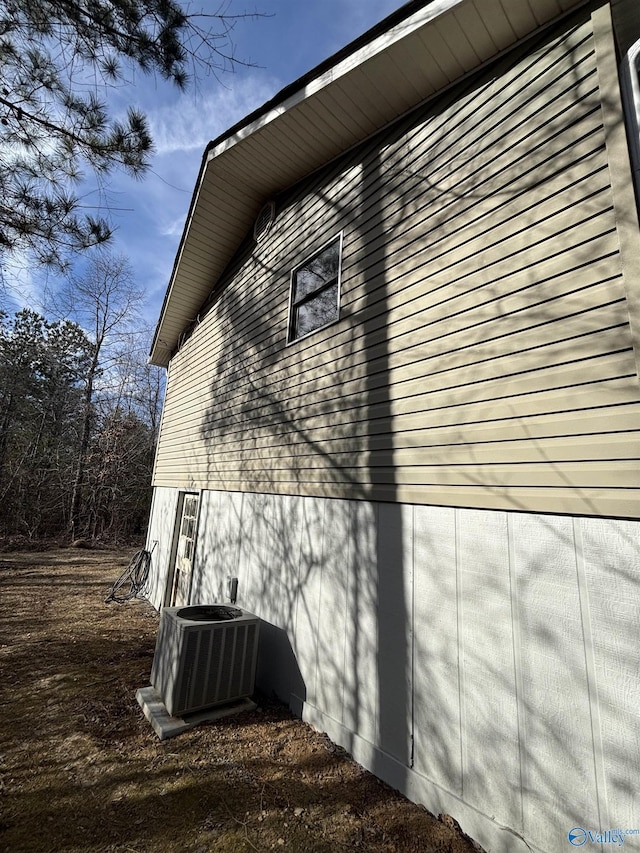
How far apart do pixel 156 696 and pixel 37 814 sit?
4.68ft

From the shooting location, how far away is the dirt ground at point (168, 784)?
7.77 feet

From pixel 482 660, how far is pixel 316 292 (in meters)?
3.87

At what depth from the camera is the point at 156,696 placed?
395cm

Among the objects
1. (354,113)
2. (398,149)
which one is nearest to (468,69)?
(398,149)

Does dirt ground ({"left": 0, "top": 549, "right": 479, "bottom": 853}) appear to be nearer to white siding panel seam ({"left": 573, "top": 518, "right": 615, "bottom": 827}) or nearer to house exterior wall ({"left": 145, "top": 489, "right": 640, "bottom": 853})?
house exterior wall ({"left": 145, "top": 489, "right": 640, "bottom": 853})

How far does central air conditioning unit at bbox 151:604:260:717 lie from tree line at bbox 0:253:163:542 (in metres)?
14.7

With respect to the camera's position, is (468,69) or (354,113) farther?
(354,113)

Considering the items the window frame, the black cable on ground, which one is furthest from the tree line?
the window frame

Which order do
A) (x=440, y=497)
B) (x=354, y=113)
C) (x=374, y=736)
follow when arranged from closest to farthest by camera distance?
(x=440, y=497), (x=374, y=736), (x=354, y=113)

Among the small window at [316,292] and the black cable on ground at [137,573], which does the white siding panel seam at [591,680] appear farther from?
the black cable on ground at [137,573]

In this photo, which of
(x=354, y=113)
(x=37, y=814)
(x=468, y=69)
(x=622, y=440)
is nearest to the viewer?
(x=622, y=440)

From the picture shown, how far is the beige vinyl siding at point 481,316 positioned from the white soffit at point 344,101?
19cm

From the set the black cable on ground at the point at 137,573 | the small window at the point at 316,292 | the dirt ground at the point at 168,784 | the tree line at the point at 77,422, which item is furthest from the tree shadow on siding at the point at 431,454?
the tree line at the point at 77,422

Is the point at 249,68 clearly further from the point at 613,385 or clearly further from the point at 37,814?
the point at 37,814
